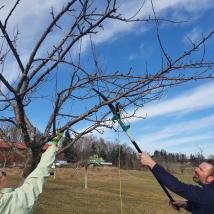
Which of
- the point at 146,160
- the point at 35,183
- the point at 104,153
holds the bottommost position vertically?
the point at 35,183

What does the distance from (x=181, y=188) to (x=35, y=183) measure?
1.55m

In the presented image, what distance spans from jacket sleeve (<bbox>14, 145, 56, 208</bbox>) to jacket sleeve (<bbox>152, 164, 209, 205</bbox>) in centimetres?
119

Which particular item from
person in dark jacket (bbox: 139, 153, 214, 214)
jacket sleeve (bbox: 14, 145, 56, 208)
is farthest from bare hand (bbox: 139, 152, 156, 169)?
jacket sleeve (bbox: 14, 145, 56, 208)

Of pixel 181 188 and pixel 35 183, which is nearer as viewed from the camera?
pixel 35 183

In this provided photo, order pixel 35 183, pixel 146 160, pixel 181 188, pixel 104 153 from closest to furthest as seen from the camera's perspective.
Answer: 1. pixel 35 183
2. pixel 181 188
3. pixel 146 160
4. pixel 104 153

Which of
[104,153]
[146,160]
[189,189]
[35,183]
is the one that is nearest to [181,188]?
[189,189]

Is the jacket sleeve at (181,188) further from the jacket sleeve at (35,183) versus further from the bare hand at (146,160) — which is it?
the jacket sleeve at (35,183)

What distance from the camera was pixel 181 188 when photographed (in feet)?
13.8

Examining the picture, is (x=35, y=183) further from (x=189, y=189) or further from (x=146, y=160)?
(x=189, y=189)

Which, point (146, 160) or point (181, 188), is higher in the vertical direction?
point (146, 160)

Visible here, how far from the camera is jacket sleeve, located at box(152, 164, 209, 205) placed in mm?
4176

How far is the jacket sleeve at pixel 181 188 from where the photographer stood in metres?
4.18

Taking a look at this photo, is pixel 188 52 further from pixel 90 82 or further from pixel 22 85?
pixel 22 85

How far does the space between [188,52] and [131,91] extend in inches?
24.8
